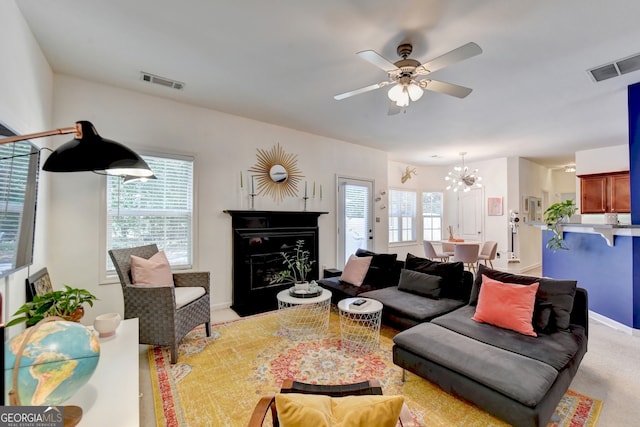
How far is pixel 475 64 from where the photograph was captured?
8.89 feet

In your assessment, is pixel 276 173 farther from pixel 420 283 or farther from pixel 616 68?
pixel 616 68

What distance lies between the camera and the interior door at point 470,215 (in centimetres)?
740

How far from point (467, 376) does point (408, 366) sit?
44 cm

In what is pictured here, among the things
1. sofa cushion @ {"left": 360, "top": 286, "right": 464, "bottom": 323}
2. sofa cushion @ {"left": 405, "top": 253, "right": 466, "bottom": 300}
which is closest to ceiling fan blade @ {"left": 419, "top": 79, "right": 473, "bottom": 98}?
sofa cushion @ {"left": 405, "top": 253, "right": 466, "bottom": 300}

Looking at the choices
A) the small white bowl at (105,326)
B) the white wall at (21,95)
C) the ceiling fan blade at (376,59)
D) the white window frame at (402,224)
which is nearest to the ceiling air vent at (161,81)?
the white wall at (21,95)

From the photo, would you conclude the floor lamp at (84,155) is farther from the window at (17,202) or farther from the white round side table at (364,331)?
the white round side table at (364,331)

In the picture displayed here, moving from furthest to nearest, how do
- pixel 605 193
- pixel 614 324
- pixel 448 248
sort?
1. pixel 448 248
2. pixel 605 193
3. pixel 614 324

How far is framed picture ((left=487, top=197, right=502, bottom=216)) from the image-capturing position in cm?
695

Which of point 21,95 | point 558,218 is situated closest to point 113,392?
point 21,95

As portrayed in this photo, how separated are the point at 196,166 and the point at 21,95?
5.93ft

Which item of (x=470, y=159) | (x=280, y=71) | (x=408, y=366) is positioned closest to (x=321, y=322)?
(x=408, y=366)

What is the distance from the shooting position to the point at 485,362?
1.78 metres

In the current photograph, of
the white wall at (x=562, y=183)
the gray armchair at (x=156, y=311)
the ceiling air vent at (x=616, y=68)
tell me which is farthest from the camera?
the white wall at (x=562, y=183)

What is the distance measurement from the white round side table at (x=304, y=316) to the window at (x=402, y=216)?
4.08 m
